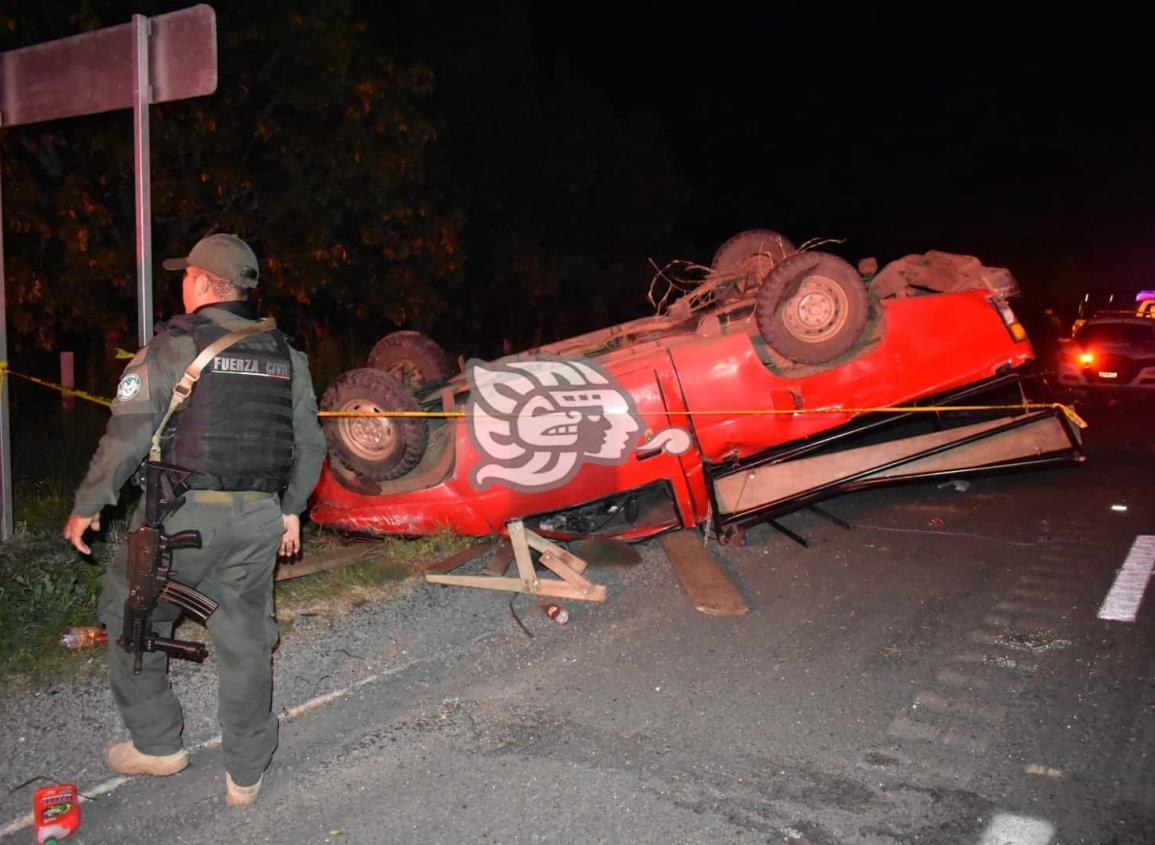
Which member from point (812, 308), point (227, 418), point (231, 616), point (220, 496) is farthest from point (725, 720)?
point (812, 308)

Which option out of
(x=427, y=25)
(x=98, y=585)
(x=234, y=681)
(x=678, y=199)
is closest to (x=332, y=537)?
(x=98, y=585)

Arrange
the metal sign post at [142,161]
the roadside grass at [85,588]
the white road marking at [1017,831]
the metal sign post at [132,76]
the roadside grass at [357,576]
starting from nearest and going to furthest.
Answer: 1. the white road marking at [1017,831]
2. the roadside grass at [85,588]
3. the metal sign post at [132,76]
4. the metal sign post at [142,161]
5. the roadside grass at [357,576]

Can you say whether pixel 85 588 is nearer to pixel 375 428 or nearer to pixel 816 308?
pixel 375 428

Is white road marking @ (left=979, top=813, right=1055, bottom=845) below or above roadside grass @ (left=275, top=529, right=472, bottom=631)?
below

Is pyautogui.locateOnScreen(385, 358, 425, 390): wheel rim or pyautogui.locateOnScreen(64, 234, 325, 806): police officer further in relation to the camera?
pyautogui.locateOnScreen(385, 358, 425, 390): wheel rim

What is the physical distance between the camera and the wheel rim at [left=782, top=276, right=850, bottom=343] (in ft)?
20.0

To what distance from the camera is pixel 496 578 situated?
561cm

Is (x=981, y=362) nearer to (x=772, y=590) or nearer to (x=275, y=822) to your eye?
(x=772, y=590)

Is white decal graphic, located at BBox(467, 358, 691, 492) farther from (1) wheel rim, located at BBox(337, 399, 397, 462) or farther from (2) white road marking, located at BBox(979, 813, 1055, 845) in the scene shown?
(2) white road marking, located at BBox(979, 813, 1055, 845)

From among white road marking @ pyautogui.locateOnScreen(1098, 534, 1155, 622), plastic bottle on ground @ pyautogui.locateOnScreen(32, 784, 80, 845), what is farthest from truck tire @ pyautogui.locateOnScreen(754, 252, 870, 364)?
plastic bottle on ground @ pyautogui.locateOnScreen(32, 784, 80, 845)

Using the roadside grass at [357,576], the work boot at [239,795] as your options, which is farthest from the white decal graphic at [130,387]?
the roadside grass at [357,576]

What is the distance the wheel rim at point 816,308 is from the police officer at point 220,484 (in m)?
3.45

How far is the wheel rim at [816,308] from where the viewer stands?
6098mm

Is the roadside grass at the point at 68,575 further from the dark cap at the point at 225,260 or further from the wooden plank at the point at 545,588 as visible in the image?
the dark cap at the point at 225,260
